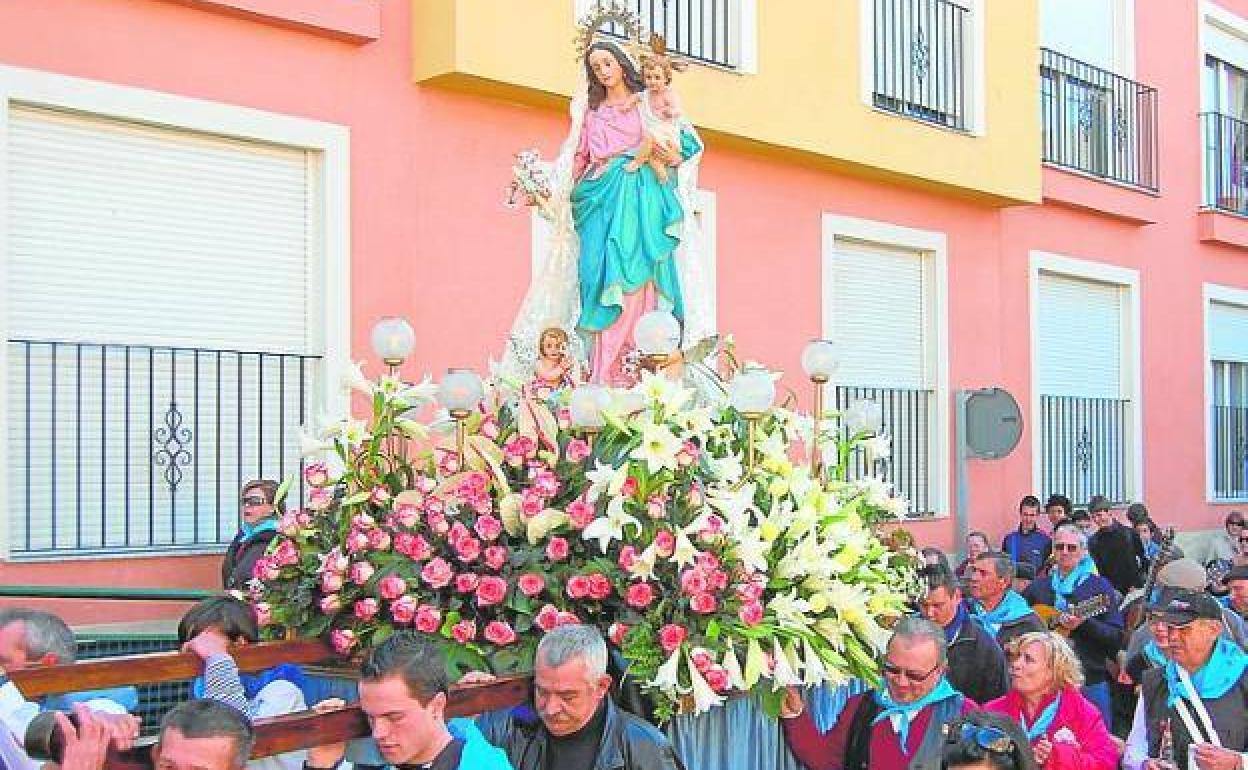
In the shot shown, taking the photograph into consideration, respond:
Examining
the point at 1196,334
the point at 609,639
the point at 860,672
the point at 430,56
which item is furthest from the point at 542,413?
the point at 1196,334

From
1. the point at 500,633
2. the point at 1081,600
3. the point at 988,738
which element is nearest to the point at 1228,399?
the point at 1081,600

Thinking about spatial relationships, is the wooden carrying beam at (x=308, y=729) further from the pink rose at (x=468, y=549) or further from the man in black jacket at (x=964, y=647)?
the man in black jacket at (x=964, y=647)

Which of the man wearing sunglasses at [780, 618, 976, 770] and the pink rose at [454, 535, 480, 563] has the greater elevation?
the pink rose at [454, 535, 480, 563]

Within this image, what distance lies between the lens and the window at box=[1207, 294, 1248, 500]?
17750 millimetres

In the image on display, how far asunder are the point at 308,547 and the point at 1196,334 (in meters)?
13.4

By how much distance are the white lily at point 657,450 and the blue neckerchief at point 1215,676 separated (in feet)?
6.20

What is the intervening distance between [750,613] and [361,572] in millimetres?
1182

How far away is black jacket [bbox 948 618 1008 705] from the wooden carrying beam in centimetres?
262

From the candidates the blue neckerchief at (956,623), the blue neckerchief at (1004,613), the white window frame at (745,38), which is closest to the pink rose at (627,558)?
the blue neckerchief at (956,623)

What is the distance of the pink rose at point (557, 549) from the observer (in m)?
5.13

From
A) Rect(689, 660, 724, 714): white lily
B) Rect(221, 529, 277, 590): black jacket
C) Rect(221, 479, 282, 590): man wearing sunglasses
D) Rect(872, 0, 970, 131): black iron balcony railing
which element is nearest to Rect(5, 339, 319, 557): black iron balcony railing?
Rect(221, 479, 282, 590): man wearing sunglasses

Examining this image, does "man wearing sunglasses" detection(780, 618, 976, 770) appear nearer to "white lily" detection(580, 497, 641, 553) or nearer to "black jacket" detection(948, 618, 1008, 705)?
"white lily" detection(580, 497, 641, 553)

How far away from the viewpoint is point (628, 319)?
22.1 feet

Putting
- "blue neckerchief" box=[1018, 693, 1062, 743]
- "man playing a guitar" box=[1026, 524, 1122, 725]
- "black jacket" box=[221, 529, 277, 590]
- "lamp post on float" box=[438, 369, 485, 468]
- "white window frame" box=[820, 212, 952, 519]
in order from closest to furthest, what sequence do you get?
"blue neckerchief" box=[1018, 693, 1062, 743] < "lamp post on float" box=[438, 369, 485, 468] < "black jacket" box=[221, 529, 277, 590] < "man playing a guitar" box=[1026, 524, 1122, 725] < "white window frame" box=[820, 212, 952, 519]
